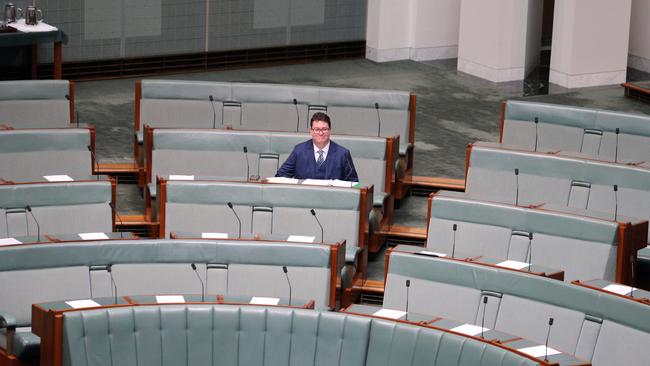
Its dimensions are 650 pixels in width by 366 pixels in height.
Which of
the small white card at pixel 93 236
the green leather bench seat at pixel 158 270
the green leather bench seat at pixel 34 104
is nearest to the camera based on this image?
the green leather bench seat at pixel 158 270

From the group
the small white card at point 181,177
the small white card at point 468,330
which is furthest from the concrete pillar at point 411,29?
the small white card at point 468,330

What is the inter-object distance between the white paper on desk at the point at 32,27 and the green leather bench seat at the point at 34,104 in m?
1.54

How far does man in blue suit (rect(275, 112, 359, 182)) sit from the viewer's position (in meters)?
7.00

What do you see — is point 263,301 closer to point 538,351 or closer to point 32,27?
point 538,351

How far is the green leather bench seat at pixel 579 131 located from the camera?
25.5 ft

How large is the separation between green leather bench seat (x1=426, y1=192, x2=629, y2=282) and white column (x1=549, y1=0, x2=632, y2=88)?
437 cm

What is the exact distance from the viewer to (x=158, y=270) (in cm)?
593

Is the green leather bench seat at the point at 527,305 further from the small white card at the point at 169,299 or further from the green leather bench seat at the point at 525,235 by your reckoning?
the small white card at the point at 169,299

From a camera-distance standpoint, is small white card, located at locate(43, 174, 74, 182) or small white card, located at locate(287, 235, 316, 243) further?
small white card, located at locate(43, 174, 74, 182)

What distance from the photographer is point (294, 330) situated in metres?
5.30

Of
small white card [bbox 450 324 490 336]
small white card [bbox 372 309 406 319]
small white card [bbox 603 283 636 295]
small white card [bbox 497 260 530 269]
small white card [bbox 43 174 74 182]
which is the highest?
small white card [bbox 43 174 74 182]

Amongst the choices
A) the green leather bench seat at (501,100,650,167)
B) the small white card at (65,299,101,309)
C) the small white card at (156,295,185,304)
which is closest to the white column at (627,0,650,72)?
the green leather bench seat at (501,100,650,167)

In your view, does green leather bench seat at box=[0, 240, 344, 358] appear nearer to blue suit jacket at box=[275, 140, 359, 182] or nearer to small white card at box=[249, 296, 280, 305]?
small white card at box=[249, 296, 280, 305]

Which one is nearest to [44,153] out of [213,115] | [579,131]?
[213,115]
